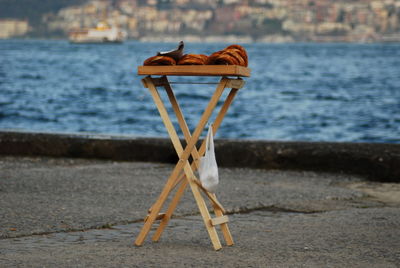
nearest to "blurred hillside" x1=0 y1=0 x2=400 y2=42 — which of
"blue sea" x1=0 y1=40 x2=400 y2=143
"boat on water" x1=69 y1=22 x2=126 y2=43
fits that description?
"boat on water" x1=69 y1=22 x2=126 y2=43

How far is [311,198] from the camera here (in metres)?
7.77

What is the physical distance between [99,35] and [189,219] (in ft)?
511

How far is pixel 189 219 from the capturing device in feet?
21.3

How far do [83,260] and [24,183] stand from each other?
11.4ft

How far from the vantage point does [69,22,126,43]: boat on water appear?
523 feet

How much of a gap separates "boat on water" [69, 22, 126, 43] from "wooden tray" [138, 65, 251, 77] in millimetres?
156031

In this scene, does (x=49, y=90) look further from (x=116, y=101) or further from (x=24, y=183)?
(x=24, y=183)

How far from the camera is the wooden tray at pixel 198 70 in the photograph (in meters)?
5.02

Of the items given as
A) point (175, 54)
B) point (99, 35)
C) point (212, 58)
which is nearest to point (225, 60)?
point (212, 58)

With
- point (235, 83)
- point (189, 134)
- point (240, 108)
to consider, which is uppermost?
point (235, 83)

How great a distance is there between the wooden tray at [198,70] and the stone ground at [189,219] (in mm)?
1092

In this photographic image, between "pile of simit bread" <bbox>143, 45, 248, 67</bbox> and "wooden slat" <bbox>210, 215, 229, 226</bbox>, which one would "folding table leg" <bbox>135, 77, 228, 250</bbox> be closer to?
"wooden slat" <bbox>210, 215, 229, 226</bbox>

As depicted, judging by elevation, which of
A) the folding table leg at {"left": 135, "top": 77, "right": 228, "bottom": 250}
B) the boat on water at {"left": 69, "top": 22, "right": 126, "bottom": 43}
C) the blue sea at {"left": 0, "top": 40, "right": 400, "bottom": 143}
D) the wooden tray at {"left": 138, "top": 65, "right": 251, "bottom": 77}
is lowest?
the boat on water at {"left": 69, "top": 22, "right": 126, "bottom": 43}

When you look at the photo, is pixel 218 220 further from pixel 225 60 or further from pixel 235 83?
pixel 225 60
